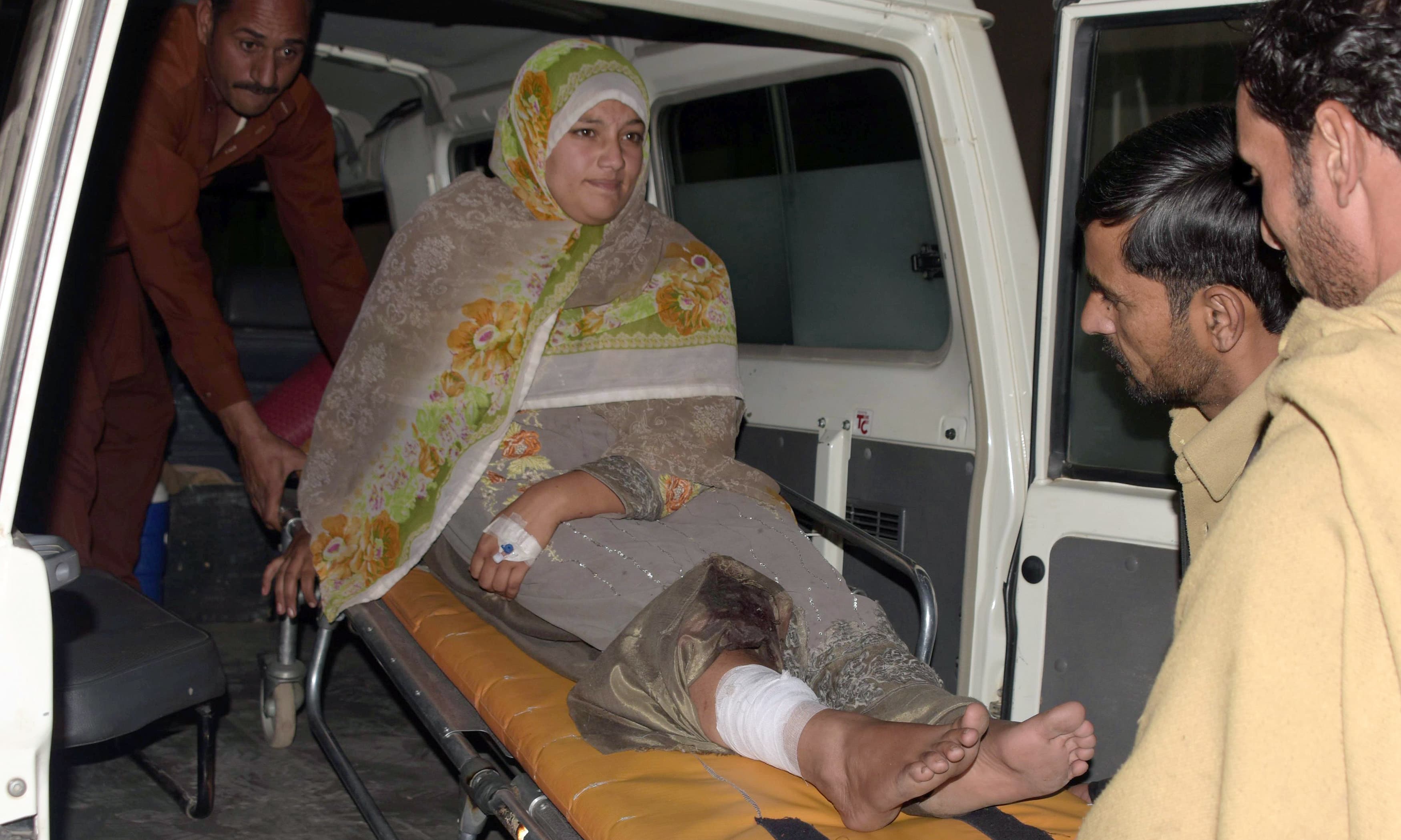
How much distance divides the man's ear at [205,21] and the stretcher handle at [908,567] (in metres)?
1.84

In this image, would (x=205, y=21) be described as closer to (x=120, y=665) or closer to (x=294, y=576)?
(x=294, y=576)

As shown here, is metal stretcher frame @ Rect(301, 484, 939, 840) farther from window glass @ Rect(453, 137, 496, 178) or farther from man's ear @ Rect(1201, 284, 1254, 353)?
window glass @ Rect(453, 137, 496, 178)

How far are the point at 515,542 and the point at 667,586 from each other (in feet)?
1.03

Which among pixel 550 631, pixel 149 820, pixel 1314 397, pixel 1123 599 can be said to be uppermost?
pixel 1314 397

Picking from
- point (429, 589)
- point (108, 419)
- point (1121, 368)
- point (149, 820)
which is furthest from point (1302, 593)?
point (108, 419)

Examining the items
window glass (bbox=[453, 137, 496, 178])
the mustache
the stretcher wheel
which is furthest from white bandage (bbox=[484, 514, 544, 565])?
window glass (bbox=[453, 137, 496, 178])

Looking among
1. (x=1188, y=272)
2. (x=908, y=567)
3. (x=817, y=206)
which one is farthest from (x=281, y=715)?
(x=1188, y=272)

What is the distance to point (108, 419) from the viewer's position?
3.32 m

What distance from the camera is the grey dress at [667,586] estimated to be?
1665 millimetres

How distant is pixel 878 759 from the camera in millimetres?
1382

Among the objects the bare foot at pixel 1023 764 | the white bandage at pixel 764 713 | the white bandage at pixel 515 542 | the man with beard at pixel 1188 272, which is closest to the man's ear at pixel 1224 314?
the man with beard at pixel 1188 272

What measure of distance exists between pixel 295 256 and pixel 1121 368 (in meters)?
2.46

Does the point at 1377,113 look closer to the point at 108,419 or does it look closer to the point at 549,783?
the point at 549,783

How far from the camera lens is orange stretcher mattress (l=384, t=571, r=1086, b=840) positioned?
4.75ft
